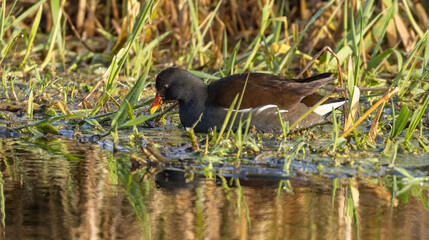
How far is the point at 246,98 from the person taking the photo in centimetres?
492

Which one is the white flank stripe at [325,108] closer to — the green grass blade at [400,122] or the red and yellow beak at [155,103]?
the green grass blade at [400,122]

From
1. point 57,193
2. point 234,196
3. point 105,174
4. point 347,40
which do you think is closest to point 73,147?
point 105,174

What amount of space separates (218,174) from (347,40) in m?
3.07

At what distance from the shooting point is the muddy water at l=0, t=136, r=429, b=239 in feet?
9.59

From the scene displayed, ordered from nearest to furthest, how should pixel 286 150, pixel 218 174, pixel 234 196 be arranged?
pixel 234 196 → pixel 218 174 → pixel 286 150

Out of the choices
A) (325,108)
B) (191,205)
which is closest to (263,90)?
(325,108)

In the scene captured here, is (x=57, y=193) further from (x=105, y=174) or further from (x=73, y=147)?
(x=73, y=147)

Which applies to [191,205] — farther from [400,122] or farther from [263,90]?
[263,90]

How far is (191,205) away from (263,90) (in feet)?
6.14

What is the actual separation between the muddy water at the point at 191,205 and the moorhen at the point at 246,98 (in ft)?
3.56

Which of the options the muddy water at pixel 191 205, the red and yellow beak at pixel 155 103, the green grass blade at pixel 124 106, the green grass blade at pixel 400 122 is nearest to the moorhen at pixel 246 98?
the red and yellow beak at pixel 155 103

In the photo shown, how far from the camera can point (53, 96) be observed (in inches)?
244

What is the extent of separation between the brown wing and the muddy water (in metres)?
1.12

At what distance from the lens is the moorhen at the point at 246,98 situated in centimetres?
494
